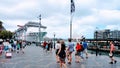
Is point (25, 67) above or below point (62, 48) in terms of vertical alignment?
below

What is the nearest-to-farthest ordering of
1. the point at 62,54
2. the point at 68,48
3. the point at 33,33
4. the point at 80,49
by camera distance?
the point at 62,54 < the point at 68,48 < the point at 80,49 < the point at 33,33

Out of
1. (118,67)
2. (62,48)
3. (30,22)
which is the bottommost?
(118,67)

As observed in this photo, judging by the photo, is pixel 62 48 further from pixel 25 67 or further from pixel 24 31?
pixel 24 31

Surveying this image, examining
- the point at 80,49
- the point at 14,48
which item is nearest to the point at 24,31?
the point at 14,48

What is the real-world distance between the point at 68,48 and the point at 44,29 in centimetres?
13840

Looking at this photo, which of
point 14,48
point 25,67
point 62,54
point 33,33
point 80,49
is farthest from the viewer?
point 33,33

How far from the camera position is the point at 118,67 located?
20.0 m

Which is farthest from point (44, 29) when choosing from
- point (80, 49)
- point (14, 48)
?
point (80, 49)

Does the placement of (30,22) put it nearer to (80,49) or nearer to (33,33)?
(33,33)

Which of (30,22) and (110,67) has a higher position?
(30,22)

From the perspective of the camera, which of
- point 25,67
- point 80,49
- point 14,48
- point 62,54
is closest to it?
point 62,54

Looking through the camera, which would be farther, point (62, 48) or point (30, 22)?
point (30, 22)

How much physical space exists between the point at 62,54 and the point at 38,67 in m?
3.20

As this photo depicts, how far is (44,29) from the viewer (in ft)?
527
